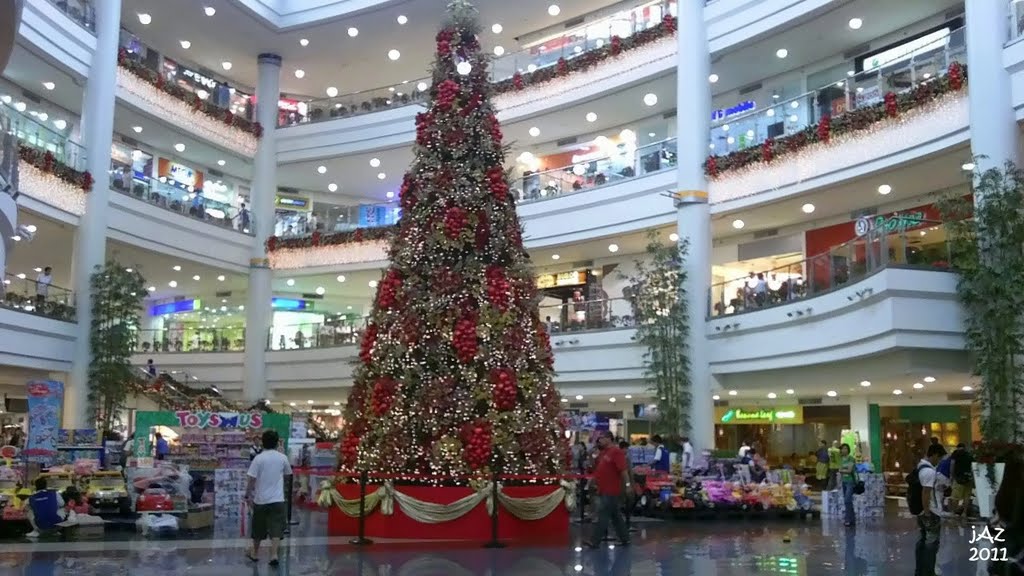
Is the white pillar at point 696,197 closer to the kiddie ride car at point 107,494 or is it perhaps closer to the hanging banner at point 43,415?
the kiddie ride car at point 107,494

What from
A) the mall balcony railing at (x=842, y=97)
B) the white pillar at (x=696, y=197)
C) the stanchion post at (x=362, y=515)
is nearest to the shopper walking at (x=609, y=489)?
the stanchion post at (x=362, y=515)

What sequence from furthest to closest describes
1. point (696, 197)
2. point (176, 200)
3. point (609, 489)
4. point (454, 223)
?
point (176, 200) → point (696, 197) → point (454, 223) → point (609, 489)

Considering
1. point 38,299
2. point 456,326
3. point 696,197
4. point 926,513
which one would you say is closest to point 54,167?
point 38,299

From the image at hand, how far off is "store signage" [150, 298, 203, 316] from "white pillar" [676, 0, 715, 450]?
24459 millimetres

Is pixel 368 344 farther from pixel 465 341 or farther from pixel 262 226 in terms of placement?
pixel 262 226

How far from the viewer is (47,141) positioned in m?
23.5

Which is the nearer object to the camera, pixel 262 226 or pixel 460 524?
pixel 460 524

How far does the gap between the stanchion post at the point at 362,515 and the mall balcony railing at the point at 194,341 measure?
22.0 meters

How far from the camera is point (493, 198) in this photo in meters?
13.7

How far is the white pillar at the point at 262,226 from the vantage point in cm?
3316

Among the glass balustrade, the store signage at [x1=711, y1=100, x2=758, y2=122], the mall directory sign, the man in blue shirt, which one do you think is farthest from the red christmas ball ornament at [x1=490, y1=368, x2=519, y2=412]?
the store signage at [x1=711, y1=100, x2=758, y2=122]

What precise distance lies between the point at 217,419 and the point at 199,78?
19081mm

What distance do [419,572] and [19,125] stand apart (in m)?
16.8

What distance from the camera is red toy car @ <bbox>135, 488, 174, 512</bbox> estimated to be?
13.8m
